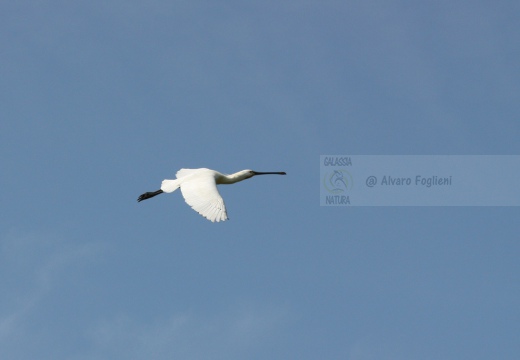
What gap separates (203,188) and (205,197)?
3.76 feet

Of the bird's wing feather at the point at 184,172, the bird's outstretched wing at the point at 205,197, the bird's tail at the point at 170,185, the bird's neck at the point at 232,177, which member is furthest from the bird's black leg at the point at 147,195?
the bird's outstretched wing at the point at 205,197

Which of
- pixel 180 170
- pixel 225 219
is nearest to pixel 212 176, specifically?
pixel 180 170

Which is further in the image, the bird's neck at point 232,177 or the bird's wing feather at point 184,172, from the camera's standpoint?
the bird's neck at point 232,177

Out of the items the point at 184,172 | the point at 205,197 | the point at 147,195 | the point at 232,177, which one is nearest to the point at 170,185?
the point at 184,172

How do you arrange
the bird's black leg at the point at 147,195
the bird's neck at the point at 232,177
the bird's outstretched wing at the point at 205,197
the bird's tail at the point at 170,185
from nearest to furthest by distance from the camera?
the bird's outstretched wing at the point at 205,197
the bird's tail at the point at 170,185
the bird's black leg at the point at 147,195
the bird's neck at the point at 232,177

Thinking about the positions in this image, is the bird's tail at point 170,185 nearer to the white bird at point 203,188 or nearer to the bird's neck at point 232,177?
the white bird at point 203,188

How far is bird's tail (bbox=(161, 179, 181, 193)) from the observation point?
40219mm

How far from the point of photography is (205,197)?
3734 cm

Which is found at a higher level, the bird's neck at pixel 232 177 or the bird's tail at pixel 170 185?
the bird's neck at pixel 232 177

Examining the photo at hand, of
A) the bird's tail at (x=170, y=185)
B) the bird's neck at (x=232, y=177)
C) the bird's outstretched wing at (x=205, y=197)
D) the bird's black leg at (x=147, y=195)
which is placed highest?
the bird's neck at (x=232, y=177)

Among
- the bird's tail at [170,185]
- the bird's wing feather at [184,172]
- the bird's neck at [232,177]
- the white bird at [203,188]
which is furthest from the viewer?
the bird's neck at [232,177]

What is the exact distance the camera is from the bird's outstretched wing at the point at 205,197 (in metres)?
35.7

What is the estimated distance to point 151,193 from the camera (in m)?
43.1

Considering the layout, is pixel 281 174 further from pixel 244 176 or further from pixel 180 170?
pixel 180 170
